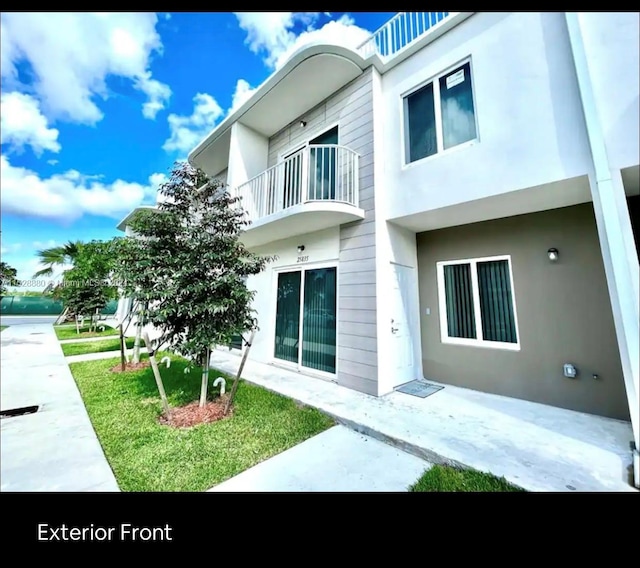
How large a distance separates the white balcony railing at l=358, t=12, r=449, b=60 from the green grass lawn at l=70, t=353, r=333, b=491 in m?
6.62

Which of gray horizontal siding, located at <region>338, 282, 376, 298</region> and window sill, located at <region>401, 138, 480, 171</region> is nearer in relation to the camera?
window sill, located at <region>401, 138, 480, 171</region>

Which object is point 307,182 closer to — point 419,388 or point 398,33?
point 398,33

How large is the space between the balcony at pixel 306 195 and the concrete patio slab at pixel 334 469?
11.6 feet

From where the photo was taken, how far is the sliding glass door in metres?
5.61

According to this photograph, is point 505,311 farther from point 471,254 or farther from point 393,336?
point 393,336

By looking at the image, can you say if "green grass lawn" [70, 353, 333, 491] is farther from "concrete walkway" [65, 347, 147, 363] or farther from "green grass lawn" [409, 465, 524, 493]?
"concrete walkway" [65, 347, 147, 363]

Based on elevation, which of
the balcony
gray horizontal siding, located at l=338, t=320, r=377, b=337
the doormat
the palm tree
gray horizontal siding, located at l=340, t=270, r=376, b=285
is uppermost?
the balcony

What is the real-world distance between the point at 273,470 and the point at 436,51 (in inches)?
259

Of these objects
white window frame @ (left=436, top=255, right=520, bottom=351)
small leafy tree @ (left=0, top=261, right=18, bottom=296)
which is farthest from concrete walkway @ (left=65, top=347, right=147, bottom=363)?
white window frame @ (left=436, top=255, right=520, bottom=351)

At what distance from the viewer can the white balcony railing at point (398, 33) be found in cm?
486

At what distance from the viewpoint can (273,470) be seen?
8.52 ft

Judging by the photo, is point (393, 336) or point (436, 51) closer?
point (436, 51)

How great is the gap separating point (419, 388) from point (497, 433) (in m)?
1.73
